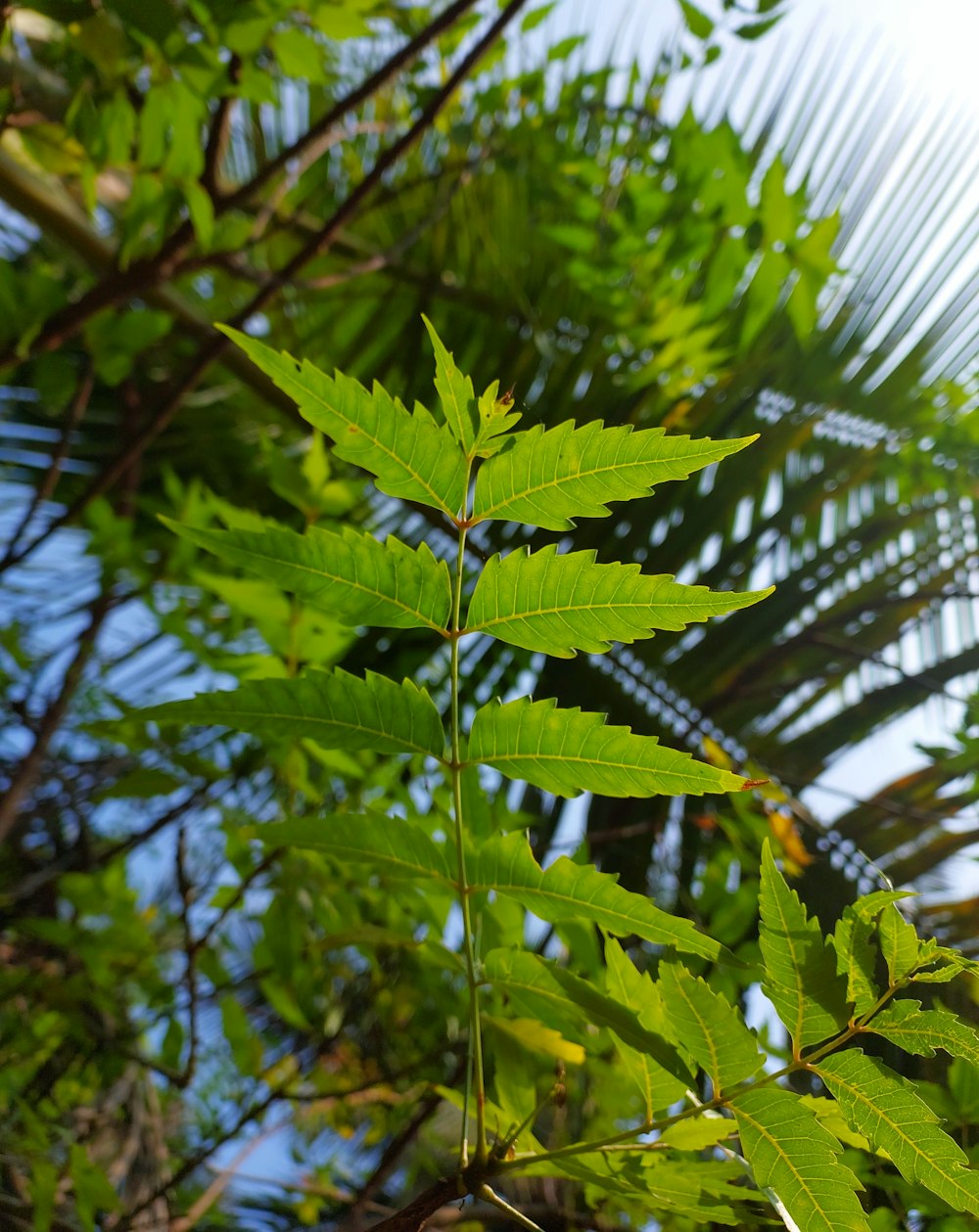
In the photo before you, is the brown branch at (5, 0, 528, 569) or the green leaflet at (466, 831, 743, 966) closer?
the green leaflet at (466, 831, 743, 966)

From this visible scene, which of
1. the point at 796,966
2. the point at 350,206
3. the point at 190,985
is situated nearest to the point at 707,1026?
the point at 796,966

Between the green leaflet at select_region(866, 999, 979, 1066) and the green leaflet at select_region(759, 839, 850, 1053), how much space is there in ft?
0.06

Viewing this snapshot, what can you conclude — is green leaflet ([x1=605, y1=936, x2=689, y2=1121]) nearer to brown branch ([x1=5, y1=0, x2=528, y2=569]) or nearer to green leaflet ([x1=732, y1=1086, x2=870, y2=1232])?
green leaflet ([x1=732, y1=1086, x2=870, y2=1232])

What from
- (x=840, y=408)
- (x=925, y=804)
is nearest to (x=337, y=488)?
(x=925, y=804)

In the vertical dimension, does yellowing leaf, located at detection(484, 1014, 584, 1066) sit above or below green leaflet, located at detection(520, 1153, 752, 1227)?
above

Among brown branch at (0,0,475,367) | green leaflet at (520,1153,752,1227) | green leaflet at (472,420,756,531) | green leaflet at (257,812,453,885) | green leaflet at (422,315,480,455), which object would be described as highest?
brown branch at (0,0,475,367)

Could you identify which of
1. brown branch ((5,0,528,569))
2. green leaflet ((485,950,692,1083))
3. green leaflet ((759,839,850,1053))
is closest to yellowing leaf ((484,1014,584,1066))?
green leaflet ((485,950,692,1083))

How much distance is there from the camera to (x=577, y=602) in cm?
36

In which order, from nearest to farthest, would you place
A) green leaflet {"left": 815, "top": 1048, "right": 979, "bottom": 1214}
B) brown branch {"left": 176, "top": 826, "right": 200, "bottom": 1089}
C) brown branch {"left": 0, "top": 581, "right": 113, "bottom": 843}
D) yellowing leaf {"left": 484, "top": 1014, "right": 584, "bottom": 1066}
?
green leaflet {"left": 815, "top": 1048, "right": 979, "bottom": 1214}
yellowing leaf {"left": 484, "top": 1014, "right": 584, "bottom": 1066}
brown branch {"left": 176, "top": 826, "right": 200, "bottom": 1089}
brown branch {"left": 0, "top": 581, "right": 113, "bottom": 843}

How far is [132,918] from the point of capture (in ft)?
3.53

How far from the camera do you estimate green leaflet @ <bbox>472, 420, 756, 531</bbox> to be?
35cm

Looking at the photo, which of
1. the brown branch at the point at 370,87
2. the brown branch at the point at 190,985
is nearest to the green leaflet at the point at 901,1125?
the brown branch at the point at 190,985

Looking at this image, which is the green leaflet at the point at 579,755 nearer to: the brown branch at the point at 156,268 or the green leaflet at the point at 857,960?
the green leaflet at the point at 857,960

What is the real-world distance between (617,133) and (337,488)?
2.57 ft
